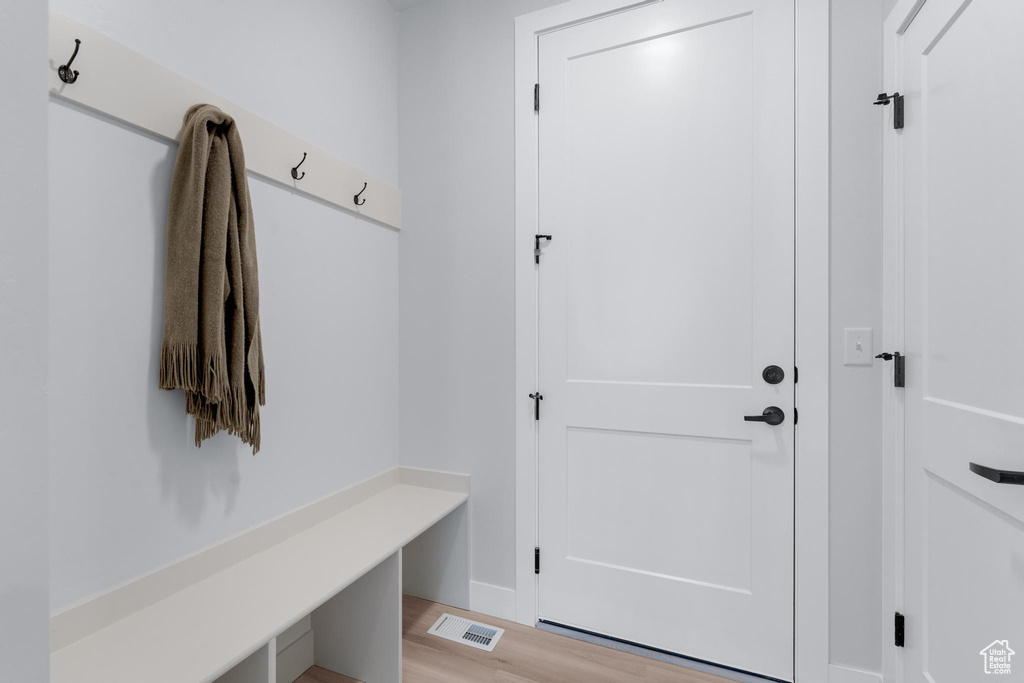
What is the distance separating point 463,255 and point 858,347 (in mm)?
1391

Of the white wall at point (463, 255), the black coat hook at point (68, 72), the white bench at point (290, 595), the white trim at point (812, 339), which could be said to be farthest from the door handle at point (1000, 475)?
the black coat hook at point (68, 72)

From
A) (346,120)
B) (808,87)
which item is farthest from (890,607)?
(346,120)

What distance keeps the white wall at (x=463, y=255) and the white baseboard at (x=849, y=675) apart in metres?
1.07

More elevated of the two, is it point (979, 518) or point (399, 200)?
point (399, 200)

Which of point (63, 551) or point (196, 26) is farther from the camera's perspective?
point (196, 26)

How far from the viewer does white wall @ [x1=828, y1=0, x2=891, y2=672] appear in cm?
146

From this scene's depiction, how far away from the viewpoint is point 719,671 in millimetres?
1634

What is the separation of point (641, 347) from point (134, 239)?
1.50 metres

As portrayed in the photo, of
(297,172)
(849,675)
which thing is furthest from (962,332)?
(297,172)

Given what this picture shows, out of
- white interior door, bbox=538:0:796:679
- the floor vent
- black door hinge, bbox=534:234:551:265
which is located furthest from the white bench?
black door hinge, bbox=534:234:551:265

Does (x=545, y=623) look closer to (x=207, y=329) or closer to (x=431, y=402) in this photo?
(x=431, y=402)

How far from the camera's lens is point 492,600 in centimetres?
196

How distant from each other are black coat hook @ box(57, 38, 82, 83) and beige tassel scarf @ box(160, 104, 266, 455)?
221 millimetres

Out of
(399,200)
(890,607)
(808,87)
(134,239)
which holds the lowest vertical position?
(890,607)
